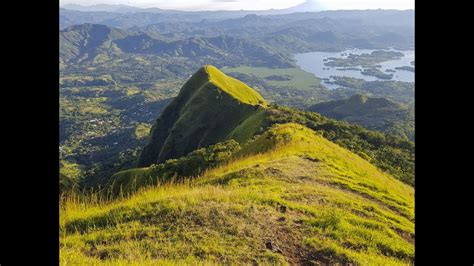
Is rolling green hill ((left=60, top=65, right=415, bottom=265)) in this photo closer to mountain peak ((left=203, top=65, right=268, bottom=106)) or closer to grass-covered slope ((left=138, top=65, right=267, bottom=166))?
grass-covered slope ((left=138, top=65, right=267, bottom=166))

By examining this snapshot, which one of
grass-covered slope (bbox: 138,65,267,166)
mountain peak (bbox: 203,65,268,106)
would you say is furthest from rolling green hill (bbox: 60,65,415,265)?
mountain peak (bbox: 203,65,268,106)

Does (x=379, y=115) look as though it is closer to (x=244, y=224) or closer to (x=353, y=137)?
(x=353, y=137)

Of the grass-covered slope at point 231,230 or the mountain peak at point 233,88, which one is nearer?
the grass-covered slope at point 231,230

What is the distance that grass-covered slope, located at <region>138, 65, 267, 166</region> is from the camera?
8688 centimetres

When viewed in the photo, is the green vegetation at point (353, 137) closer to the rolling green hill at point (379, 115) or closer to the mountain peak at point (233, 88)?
the mountain peak at point (233, 88)

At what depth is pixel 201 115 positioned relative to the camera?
308 feet

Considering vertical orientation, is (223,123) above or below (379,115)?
above

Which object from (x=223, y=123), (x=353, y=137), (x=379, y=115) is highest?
(x=353, y=137)

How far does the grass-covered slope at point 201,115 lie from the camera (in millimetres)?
86875

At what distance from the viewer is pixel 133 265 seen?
19.4ft

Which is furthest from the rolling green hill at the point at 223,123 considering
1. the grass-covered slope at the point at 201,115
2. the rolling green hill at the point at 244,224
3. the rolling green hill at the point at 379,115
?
the rolling green hill at the point at 379,115

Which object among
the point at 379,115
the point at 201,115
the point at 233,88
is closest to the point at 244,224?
the point at 201,115
